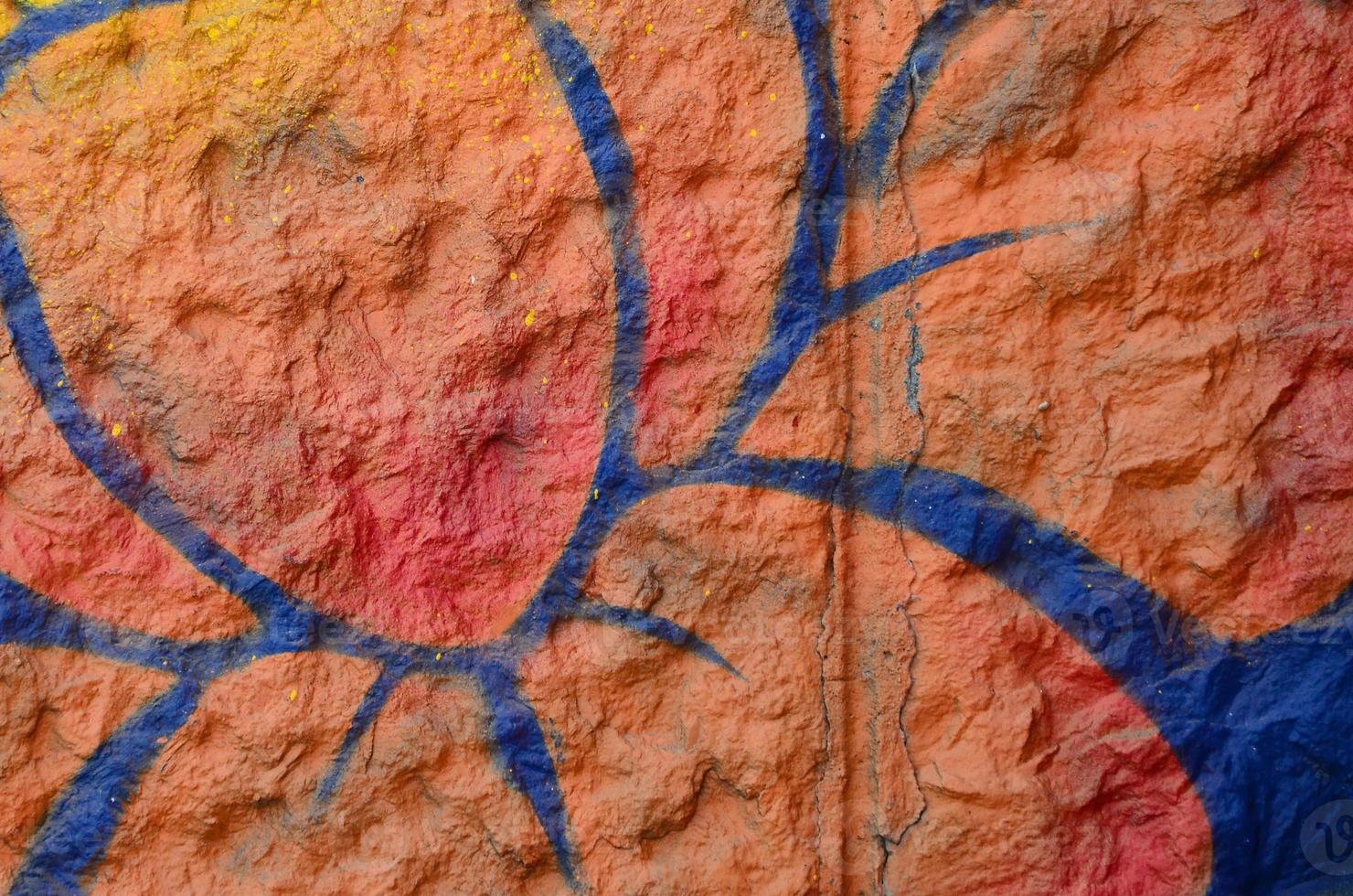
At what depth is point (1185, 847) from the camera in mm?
1480

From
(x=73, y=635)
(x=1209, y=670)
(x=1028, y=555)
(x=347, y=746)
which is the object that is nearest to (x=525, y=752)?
(x=347, y=746)

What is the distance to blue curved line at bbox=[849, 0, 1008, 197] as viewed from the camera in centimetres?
147

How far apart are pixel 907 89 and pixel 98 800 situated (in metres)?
1.26

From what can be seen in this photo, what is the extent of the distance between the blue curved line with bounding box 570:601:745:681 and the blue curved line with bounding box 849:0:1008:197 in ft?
1.89

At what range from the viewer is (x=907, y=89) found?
148 cm

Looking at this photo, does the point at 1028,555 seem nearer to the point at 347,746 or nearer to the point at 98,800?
the point at 347,746

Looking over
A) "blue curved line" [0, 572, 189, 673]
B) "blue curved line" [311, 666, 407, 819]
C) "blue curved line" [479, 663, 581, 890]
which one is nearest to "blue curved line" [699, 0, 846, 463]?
"blue curved line" [479, 663, 581, 890]

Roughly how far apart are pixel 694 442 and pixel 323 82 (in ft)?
1.96

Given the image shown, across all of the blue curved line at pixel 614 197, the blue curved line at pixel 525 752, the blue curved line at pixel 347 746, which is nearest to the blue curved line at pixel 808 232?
the blue curved line at pixel 614 197

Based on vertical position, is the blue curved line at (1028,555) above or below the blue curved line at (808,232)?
below

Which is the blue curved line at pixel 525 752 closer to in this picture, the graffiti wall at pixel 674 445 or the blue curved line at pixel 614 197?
the graffiti wall at pixel 674 445

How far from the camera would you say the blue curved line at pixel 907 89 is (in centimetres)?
147

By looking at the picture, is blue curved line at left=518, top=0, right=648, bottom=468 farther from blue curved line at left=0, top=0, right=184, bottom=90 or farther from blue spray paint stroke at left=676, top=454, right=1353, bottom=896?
blue curved line at left=0, top=0, right=184, bottom=90

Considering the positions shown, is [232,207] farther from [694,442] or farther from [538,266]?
[694,442]
